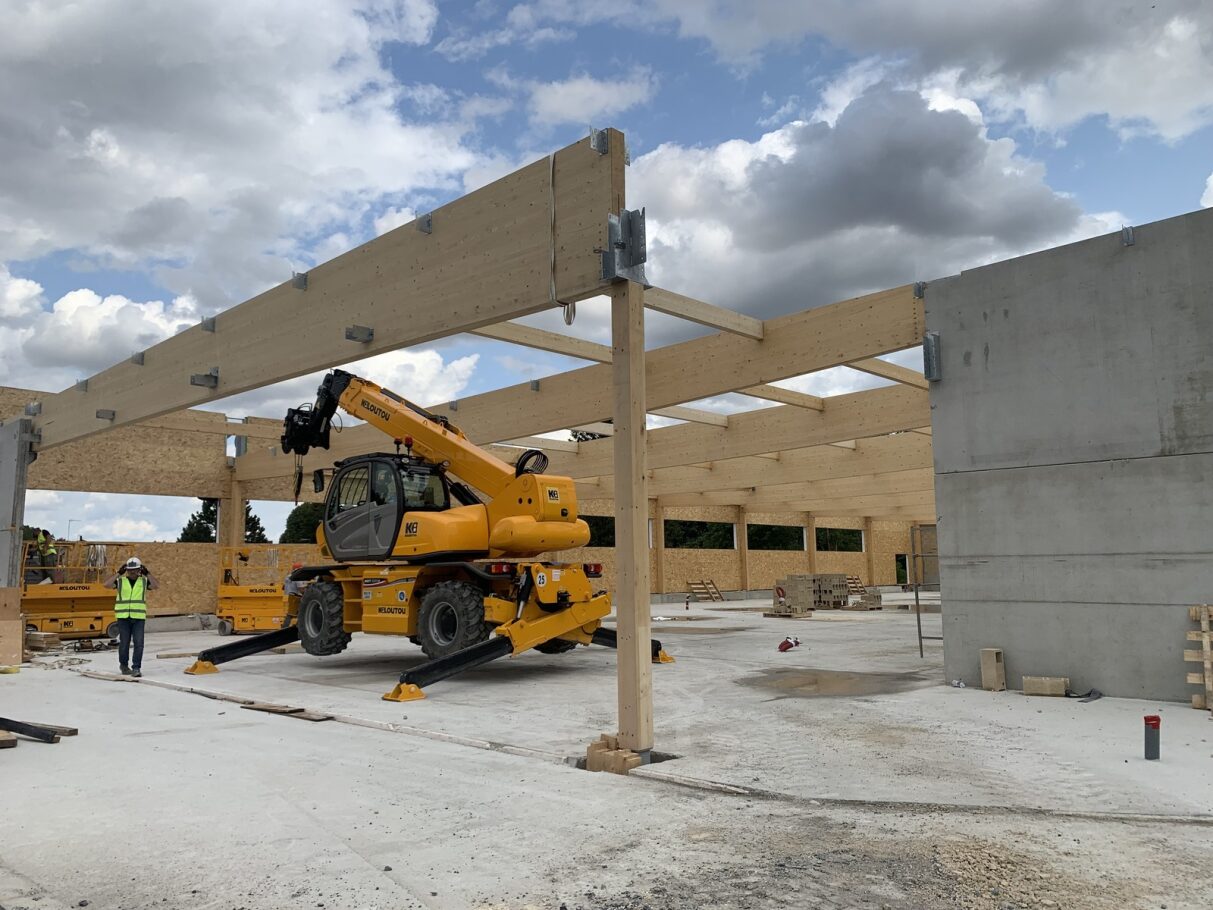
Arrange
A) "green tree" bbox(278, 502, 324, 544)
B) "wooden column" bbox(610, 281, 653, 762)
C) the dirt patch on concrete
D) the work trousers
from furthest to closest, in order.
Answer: "green tree" bbox(278, 502, 324, 544)
the work trousers
the dirt patch on concrete
"wooden column" bbox(610, 281, 653, 762)

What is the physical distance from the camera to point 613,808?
17.2ft

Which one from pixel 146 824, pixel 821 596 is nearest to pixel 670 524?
pixel 821 596

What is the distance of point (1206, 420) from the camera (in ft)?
28.0

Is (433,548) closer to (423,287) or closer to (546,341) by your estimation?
(546,341)

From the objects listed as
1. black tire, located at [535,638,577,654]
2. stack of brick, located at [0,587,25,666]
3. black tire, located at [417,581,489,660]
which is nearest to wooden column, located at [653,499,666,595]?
black tire, located at [535,638,577,654]

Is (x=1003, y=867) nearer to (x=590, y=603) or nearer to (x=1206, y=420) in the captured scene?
(x=1206, y=420)

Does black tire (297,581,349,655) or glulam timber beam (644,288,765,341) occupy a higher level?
glulam timber beam (644,288,765,341)

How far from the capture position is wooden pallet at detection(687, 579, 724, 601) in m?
34.0

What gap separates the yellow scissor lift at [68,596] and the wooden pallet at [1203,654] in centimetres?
1572

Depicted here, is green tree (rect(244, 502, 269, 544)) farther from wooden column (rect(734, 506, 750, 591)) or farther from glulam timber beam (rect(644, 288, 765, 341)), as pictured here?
glulam timber beam (rect(644, 288, 765, 341))

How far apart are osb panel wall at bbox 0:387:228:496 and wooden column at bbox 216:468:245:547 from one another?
10.9 inches

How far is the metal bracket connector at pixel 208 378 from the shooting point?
1211 centimetres

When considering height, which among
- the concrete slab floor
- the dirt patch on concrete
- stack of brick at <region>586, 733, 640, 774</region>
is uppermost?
stack of brick at <region>586, 733, 640, 774</region>

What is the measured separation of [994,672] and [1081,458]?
7.85 ft
